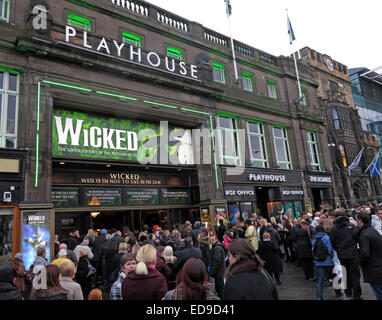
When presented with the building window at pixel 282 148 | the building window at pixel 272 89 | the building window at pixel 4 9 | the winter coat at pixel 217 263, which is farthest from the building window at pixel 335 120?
the building window at pixel 4 9

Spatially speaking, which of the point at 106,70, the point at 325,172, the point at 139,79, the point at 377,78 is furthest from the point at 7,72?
the point at 377,78

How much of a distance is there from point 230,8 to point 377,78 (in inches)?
1361

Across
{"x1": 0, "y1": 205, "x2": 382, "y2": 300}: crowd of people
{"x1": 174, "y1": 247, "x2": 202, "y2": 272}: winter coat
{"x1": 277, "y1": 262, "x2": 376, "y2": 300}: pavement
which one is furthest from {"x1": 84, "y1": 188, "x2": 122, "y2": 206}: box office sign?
{"x1": 174, "y1": 247, "x2": 202, "y2": 272}: winter coat

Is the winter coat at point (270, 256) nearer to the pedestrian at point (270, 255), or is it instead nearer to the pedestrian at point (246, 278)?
the pedestrian at point (270, 255)

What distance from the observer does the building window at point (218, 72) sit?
19.7 metres

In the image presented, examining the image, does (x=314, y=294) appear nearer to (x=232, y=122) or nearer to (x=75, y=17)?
(x=232, y=122)

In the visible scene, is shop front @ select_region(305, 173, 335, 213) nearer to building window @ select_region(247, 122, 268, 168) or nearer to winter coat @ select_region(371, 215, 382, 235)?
building window @ select_region(247, 122, 268, 168)

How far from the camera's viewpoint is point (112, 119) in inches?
571

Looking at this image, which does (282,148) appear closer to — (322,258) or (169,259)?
(322,258)

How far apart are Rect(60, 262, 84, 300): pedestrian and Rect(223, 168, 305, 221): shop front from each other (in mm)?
13174

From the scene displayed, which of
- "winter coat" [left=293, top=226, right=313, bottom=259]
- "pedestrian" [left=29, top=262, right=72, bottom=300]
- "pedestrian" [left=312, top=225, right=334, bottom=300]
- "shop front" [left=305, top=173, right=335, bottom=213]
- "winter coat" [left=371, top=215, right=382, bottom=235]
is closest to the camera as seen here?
"pedestrian" [left=29, top=262, right=72, bottom=300]

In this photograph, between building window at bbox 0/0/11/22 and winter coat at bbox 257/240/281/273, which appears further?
building window at bbox 0/0/11/22

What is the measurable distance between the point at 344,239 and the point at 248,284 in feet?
16.0

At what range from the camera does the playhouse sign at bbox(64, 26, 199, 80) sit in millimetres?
13102
